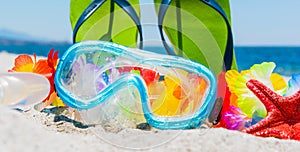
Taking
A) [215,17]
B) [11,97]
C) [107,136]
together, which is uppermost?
[215,17]

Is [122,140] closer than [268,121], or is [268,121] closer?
[122,140]

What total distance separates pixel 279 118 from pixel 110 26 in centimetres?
78

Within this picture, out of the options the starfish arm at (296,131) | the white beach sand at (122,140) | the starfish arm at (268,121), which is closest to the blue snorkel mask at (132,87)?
the white beach sand at (122,140)

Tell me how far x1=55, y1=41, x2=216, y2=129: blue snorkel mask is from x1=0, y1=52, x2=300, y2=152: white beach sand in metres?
0.08

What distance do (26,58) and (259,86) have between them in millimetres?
1009

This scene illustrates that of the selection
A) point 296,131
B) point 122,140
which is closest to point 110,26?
point 122,140

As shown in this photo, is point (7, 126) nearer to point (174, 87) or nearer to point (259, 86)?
point (174, 87)

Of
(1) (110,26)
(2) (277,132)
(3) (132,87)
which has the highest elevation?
(1) (110,26)

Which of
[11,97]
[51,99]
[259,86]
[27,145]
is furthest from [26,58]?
[259,86]

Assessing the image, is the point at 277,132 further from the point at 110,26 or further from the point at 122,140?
the point at 110,26

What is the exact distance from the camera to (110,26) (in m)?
1.95

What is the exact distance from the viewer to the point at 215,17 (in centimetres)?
193

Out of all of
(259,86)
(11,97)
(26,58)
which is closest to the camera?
(11,97)

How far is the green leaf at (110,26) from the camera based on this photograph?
192cm
